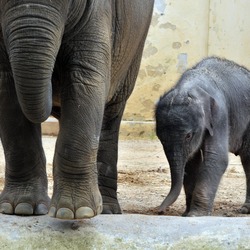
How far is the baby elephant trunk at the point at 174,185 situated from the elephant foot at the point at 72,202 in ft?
5.35

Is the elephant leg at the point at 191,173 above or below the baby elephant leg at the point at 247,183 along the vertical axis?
above

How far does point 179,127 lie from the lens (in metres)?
6.59

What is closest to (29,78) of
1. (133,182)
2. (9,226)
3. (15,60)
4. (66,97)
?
(15,60)

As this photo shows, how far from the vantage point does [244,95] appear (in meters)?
7.52

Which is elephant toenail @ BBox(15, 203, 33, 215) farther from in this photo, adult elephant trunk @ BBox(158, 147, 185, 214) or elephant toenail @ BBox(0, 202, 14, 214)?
adult elephant trunk @ BBox(158, 147, 185, 214)

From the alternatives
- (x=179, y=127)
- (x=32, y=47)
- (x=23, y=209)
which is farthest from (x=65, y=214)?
(x=179, y=127)

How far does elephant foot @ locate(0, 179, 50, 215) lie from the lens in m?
5.11

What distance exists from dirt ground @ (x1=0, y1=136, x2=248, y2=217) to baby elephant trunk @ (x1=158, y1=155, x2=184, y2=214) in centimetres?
45

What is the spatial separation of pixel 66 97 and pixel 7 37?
55 cm

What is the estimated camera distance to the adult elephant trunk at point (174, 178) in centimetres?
634

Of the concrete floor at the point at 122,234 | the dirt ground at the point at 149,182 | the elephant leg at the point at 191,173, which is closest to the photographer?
the concrete floor at the point at 122,234

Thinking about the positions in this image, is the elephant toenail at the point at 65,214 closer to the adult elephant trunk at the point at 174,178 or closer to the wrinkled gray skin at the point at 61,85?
the wrinkled gray skin at the point at 61,85

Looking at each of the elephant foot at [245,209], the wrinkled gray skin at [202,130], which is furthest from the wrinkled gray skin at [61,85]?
the elephant foot at [245,209]

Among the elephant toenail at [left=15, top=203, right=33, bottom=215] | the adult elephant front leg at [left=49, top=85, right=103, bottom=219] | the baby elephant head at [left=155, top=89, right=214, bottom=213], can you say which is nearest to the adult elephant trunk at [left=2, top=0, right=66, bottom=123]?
the adult elephant front leg at [left=49, top=85, right=103, bottom=219]
